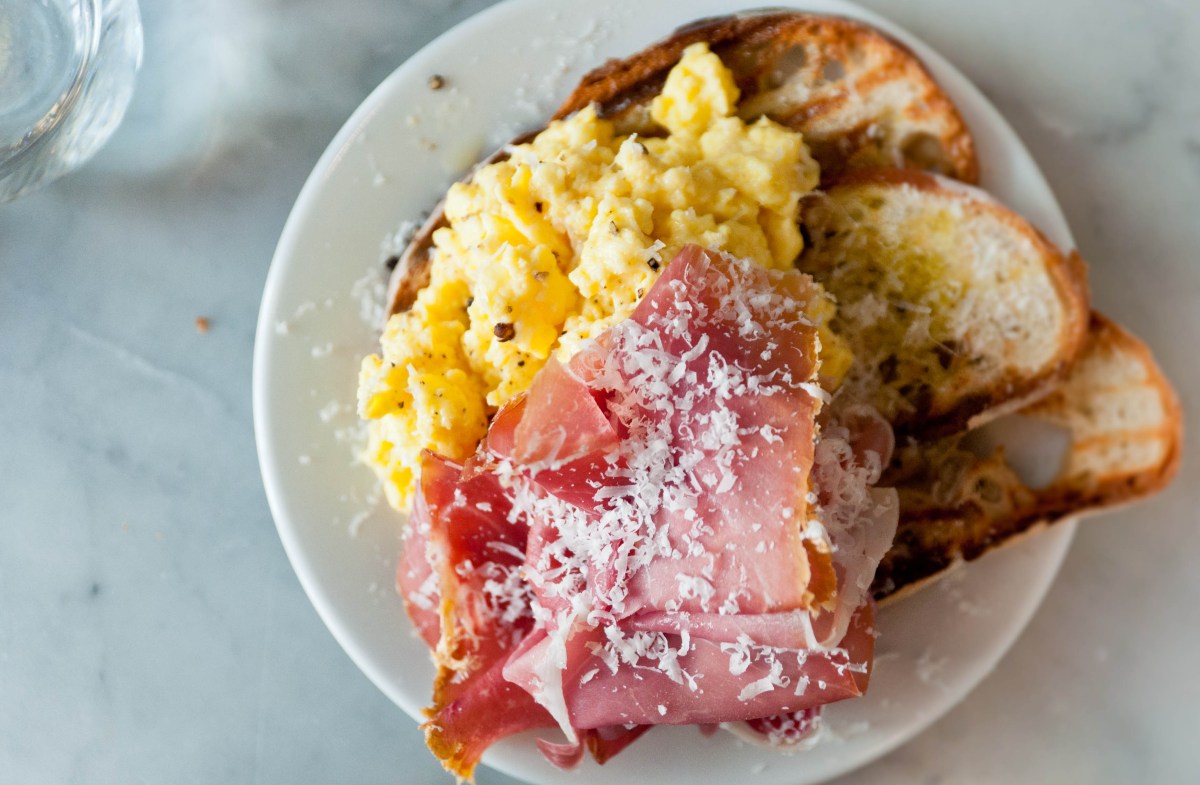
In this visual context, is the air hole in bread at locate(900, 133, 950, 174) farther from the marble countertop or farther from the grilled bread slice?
the marble countertop

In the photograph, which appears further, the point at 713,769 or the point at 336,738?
the point at 336,738

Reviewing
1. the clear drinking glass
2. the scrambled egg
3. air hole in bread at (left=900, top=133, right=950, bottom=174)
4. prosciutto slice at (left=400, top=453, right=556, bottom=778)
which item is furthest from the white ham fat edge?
the clear drinking glass

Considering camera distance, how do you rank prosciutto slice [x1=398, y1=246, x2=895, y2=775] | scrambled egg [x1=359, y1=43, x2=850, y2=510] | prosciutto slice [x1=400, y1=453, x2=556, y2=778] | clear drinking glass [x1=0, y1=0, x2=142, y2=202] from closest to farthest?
prosciutto slice [x1=398, y1=246, x2=895, y2=775], scrambled egg [x1=359, y1=43, x2=850, y2=510], prosciutto slice [x1=400, y1=453, x2=556, y2=778], clear drinking glass [x1=0, y1=0, x2=142, y2=202]

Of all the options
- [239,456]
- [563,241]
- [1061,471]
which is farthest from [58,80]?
[1061,471]

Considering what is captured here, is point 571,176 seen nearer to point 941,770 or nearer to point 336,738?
point 336,738

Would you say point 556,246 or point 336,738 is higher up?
point 556,246

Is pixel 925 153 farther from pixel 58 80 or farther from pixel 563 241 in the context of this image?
pixel 58 80

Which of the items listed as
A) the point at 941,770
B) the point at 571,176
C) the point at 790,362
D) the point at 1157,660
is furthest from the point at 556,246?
the point at 1157,660
